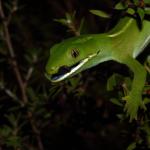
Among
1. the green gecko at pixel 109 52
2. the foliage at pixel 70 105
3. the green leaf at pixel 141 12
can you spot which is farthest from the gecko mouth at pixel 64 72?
the green leaf at pixel 141 12

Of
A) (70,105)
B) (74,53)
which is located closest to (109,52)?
(74,53)

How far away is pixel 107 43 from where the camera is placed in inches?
95.7

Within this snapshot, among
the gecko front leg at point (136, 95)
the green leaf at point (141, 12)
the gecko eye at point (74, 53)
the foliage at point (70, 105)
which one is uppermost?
the green leaf at point (141, 12)

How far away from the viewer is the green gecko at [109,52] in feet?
7.32

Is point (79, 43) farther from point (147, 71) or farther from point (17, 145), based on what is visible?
point (17, 145)

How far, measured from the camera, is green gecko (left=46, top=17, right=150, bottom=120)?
223 cm

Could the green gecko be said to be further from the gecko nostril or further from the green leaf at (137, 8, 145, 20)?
the green leaf at (137, 8, 145, 20)

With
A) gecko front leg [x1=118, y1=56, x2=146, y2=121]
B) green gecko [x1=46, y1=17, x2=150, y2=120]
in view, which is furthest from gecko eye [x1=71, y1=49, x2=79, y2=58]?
gecko front leg [x1=118, y1=56, x2=146, y2=121]

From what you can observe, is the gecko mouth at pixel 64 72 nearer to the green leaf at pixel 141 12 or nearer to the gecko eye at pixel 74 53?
the gecko eye at pixel 74 53

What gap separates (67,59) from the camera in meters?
2.27

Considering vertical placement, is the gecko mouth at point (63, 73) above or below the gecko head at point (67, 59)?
below

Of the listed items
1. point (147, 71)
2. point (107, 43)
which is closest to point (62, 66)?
point (107, 43)

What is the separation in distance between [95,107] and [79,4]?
2.14 metres

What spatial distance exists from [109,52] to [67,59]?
12.7 inches
